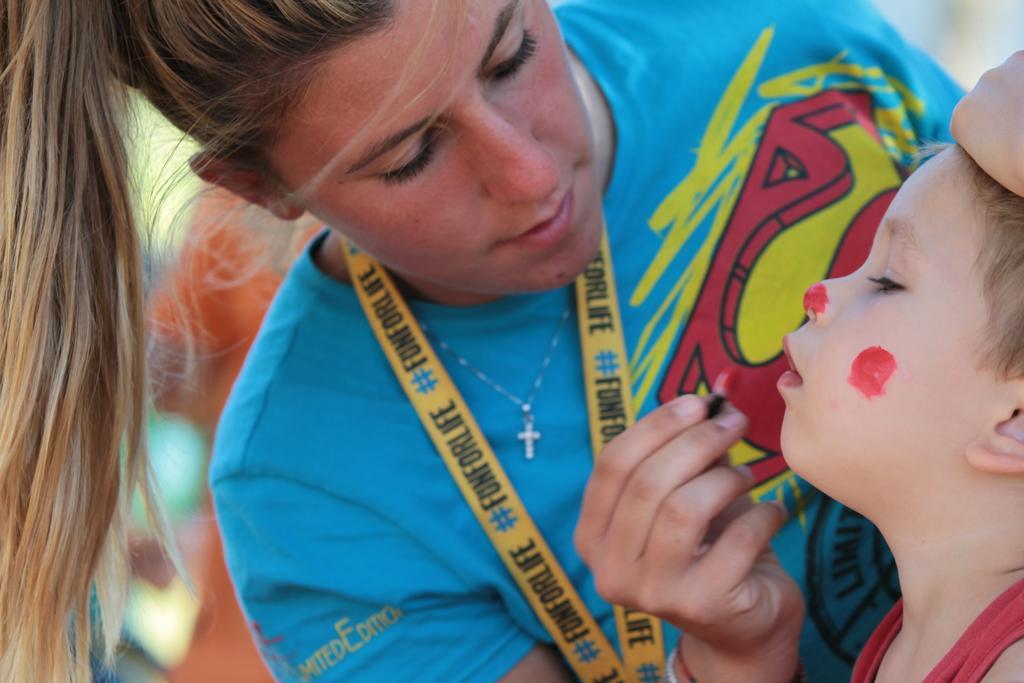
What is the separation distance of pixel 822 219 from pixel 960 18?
367 centimetres

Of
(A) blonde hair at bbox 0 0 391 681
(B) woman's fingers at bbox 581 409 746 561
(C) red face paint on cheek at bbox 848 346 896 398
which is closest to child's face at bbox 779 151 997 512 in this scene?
(C) red face paint on cheek at bbox 848 346 896 398

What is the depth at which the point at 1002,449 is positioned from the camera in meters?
0.99

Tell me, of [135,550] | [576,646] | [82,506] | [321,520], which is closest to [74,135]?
[82,506]

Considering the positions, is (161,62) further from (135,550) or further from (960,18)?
(960,18)

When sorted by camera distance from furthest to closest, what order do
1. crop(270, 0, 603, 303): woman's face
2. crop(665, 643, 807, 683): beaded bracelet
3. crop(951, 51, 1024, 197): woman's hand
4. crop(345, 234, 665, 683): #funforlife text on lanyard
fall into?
1. crop(345, 234, 665, 683): #funforlife text on lanyard
2. crop(665, 643, 807, 683): beaded bracelet
3. crop(270, 0, 603, 303): woman's face
4. crop(951, 51, 1024, 197): woman's hand

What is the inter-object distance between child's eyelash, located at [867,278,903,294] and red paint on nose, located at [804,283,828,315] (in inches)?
2.0

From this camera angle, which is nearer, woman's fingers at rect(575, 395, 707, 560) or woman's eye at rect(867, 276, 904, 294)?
woman's eye at rect(867, 276, 904, 294)

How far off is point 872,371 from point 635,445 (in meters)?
0.28

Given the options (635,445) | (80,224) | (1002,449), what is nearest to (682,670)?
(635,445)

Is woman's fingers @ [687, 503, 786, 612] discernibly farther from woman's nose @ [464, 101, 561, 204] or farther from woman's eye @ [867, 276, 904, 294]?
woman's nose @ [464, 101, 561, 204]

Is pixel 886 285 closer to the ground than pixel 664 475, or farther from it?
farther from it

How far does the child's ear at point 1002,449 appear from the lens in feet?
3.20

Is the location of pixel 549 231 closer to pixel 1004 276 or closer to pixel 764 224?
pixel 764 224

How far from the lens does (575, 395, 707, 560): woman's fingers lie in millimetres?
1241
